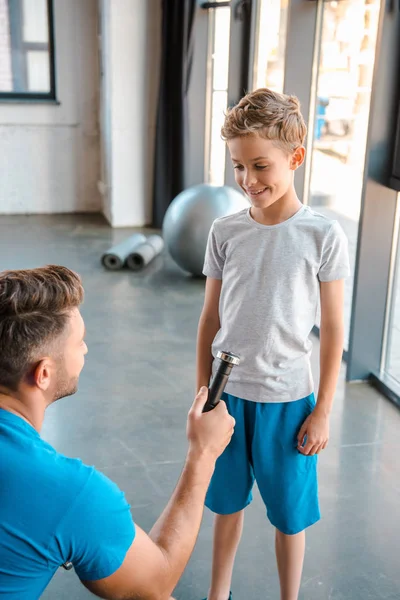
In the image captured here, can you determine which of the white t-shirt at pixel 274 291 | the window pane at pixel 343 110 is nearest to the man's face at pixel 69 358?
the white t-shirt at pixel 274 291

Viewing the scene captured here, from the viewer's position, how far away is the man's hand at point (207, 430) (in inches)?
53.8

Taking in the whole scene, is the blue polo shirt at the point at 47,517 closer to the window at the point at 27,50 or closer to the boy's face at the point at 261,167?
the boy's face at the point at 261,167

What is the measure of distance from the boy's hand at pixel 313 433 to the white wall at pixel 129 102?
5048 millimetres

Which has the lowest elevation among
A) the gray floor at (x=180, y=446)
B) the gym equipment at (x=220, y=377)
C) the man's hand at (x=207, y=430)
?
the gray floor at (x=180, y=446)

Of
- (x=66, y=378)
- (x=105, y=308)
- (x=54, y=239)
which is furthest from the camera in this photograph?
(x=54, y=239)

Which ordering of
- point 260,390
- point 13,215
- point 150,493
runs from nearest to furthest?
1. point 260,390
2. point 150,493
3. point 13,215

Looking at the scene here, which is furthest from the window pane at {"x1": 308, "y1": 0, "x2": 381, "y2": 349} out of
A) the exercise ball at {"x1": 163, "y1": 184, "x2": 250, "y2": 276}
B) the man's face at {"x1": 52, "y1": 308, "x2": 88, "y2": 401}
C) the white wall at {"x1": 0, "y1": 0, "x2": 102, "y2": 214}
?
the white wall at {"x1": 0, "y1": 0, "x2": 102, "y2": 214}

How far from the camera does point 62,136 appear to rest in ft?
23.0

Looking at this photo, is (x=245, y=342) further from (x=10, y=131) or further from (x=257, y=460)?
(x=10, y=131)

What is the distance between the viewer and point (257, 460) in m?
1.77

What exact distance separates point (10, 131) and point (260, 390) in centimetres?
583

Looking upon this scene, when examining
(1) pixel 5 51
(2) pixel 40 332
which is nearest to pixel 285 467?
(2) pixel 40 332

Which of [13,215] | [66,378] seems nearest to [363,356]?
[66,378]

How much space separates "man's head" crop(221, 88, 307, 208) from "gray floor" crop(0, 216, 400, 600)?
128 cm
